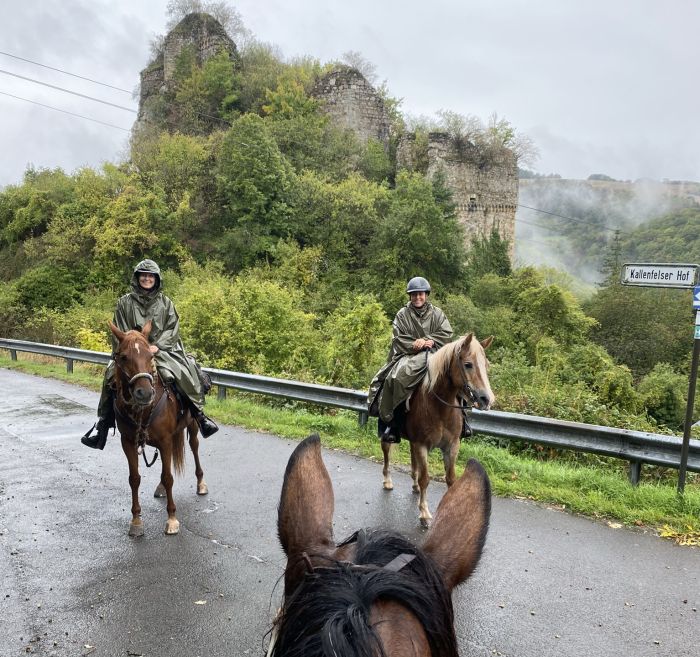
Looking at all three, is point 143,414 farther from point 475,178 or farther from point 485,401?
point 475,178

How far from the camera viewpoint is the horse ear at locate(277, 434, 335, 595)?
197cm

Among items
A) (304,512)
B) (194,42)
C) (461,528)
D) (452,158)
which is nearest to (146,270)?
(304,512)

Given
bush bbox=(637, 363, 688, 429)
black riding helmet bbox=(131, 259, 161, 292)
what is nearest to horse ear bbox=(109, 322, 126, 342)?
black riding helmet bbox=(131, 259, 161, 292)

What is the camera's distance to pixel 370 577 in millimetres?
1512

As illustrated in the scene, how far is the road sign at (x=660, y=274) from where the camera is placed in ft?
20.3

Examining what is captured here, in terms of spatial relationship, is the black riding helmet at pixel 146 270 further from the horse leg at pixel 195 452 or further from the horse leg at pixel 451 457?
the horse leg at pixel 451 457

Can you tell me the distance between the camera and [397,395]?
21.4 feet

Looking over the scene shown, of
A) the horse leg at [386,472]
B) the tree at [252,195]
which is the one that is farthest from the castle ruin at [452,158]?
the horse leg at [386,472]

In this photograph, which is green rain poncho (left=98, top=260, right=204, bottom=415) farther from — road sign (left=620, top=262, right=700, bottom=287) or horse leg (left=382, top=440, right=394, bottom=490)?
road sign (left=620, top=262, right=700, bottom=287)

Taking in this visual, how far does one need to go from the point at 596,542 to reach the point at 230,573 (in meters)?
3.41

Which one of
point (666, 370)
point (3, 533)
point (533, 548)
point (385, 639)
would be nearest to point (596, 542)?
point (533, 548)

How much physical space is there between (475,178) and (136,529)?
4211 centimetres

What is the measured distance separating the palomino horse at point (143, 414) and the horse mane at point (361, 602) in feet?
13.3

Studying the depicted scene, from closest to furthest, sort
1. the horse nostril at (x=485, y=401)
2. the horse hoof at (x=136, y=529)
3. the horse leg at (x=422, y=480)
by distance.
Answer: the horse nostril at (x=485, y=401) → the horse hoof at (x=136, y=529) → the horse leg at (x=422, y=480)
